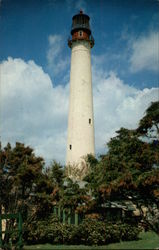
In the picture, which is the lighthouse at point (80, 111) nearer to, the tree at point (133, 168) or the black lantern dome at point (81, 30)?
the black lantern dome at point (81, 30)

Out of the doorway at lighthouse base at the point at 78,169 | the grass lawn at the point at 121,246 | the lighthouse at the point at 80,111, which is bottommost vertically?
the grass lawn at the point at 121,246

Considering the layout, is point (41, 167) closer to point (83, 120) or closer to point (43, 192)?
point (43, 192)

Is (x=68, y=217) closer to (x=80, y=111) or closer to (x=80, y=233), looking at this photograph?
(x=80, y=233)

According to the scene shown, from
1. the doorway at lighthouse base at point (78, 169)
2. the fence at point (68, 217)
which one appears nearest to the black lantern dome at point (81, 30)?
the doorway at lighthouse base at point (78, 169)

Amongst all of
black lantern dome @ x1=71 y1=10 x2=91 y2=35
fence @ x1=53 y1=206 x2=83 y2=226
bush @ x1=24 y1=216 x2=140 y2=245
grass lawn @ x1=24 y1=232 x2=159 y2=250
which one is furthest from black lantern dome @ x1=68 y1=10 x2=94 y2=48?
grass lawn @ x1=24 y1=232 x2=159 y2=250

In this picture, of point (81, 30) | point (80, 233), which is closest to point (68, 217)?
point (80, 233)

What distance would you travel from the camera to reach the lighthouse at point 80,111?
25562mm

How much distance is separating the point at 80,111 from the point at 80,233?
13.6 m

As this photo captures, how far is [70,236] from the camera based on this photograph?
45.3ft

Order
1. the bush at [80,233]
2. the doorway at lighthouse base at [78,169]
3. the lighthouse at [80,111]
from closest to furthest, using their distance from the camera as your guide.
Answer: the bush at [80,233] < the doorway at lighthouse base at [78,169] < the lighthouse at [80,111]

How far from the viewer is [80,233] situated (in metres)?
13.9

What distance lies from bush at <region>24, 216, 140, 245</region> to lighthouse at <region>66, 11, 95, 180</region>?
1039cm

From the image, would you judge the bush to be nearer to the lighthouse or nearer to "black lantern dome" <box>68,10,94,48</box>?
the lighthouse

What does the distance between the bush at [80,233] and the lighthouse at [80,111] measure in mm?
10391
